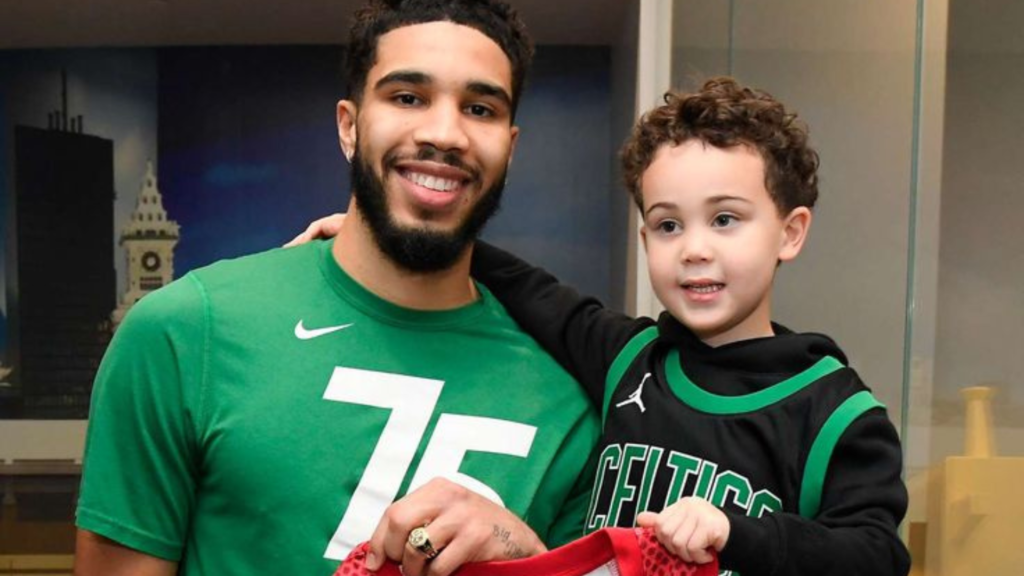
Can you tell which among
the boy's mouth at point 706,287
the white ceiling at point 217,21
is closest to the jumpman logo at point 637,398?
the boy's mouth at point 706,287

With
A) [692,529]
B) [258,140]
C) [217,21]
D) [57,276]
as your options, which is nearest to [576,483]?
[692,529]

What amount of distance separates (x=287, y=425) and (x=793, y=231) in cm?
60

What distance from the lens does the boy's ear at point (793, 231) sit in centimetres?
140

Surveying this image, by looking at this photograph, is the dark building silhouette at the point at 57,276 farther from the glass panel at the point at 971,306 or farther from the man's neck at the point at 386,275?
the glass panel at the point at 971,306

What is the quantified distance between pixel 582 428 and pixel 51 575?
4.47m

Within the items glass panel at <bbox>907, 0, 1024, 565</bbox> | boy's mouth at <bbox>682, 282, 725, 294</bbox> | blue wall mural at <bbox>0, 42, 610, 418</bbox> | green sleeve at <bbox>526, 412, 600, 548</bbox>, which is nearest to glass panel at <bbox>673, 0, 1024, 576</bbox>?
glass panel at <bbox>907, 0, 1024, 565</bbox>

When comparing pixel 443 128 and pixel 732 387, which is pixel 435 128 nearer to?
pixel 443 128

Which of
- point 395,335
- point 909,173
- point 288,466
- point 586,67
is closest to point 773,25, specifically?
point 909,173

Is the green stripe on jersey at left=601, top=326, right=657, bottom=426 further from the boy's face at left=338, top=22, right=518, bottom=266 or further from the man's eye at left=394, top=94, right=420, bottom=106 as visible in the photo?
the man's eye at left=394, top=94, right=420, bottom=106

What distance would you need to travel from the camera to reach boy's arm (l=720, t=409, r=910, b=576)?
3.71 ft

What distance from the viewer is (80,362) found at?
5840mm

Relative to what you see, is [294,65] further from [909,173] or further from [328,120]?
[909,173]

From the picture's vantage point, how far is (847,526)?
3.92 feet

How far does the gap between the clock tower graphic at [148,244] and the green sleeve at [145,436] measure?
15.5 ft
